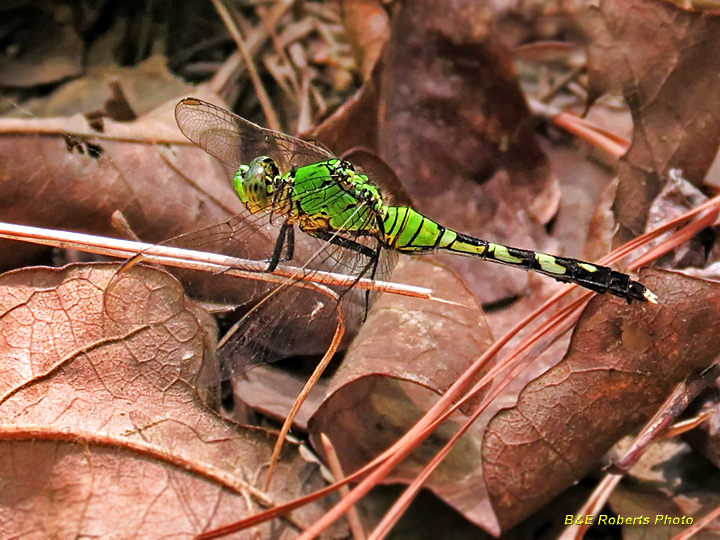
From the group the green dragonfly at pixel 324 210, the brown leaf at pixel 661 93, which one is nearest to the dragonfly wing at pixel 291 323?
the green dragonfly at pixel 324 210

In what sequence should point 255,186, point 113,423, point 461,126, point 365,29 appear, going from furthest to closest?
point 365,29, point 461,126, point 255,186, point 113,423

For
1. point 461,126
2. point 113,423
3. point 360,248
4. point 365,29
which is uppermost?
point 365,29

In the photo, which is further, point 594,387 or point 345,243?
point 345,243

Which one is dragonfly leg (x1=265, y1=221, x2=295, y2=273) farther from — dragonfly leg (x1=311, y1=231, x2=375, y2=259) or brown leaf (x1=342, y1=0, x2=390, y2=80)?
brown leaf (x1=342, y1=0, x2=390, y2=80)

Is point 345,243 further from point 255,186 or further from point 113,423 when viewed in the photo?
point 113,423

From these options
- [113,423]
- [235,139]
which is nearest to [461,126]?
[235,139]

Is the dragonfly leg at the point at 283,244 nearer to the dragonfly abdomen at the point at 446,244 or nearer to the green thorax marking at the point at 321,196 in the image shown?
the green thorax marking at the point at 321,196

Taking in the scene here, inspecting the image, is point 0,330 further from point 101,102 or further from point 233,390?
point 101,102
